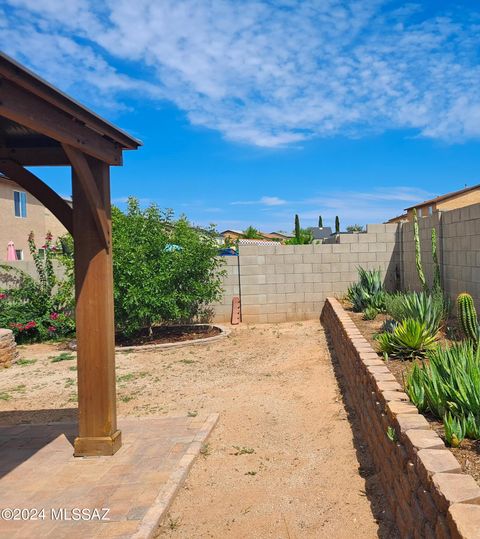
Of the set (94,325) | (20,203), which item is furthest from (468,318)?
(20,203)

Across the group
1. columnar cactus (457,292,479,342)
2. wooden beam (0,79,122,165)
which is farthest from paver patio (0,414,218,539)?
columnar cactus (457,292,479,342)

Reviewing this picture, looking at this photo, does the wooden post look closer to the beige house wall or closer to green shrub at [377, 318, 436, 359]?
green shrub at [377, 318, 436, 359]

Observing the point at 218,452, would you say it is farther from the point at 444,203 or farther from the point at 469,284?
the point at 444,203

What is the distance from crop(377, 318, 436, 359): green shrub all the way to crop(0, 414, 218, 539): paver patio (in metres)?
2.32

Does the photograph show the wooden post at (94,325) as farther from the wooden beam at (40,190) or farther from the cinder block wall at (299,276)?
the cinder block wall at (299,276)

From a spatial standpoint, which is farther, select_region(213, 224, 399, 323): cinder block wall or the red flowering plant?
select_region(213, 224, 399, 323): cinder block wall

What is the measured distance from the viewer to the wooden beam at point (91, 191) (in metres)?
3.95

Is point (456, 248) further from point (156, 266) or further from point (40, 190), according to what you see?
point (40, 190)

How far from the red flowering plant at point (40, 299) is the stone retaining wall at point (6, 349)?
5.96ft

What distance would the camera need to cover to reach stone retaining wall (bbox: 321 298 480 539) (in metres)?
2.32

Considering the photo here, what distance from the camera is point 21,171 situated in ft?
15.3

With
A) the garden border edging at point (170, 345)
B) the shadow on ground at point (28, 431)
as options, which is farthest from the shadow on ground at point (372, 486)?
the garden border edging at point (170, 345)

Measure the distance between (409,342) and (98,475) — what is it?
12.2ft

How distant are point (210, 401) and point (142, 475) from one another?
2.31 meters
